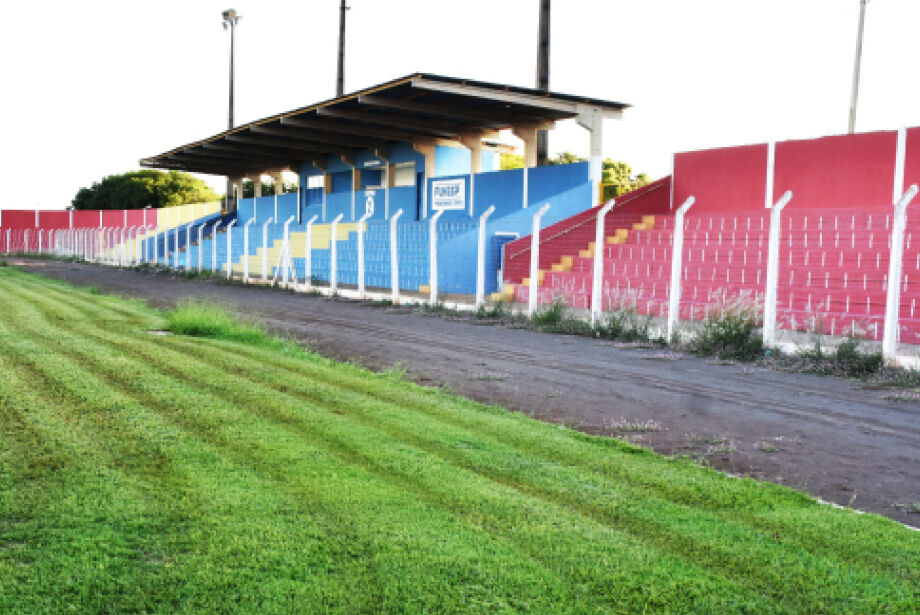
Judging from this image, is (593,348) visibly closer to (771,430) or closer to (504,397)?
(504,397)

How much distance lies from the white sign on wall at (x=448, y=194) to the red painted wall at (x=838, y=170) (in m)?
9.84

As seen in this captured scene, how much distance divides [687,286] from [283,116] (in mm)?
16375

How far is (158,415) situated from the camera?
Answer: 544cm

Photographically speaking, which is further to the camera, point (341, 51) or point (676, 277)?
point (341, 51)

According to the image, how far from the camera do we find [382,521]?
363cm

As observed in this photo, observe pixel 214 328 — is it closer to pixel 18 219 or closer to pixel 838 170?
pixel 838 170

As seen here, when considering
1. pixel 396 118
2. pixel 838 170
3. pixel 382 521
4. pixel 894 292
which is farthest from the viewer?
pixel 396 118

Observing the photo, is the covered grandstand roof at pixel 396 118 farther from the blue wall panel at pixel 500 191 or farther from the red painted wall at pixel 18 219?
the red painted wall at pixel 18 219

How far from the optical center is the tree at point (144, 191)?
75125 millimetres

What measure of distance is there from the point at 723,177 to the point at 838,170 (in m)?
2.71

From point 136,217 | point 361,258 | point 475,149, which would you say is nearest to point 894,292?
point 361,258

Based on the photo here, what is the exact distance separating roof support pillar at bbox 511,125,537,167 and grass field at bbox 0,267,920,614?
62.0ft

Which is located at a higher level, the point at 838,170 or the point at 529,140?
the point at 529,140

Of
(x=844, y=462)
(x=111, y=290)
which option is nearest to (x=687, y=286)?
(x=844, y=462)
